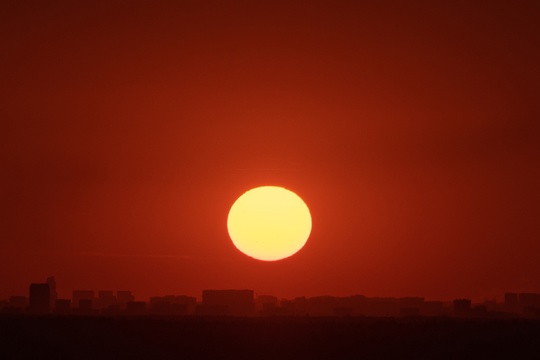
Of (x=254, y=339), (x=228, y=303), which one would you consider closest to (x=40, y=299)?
(x=228, y=303)

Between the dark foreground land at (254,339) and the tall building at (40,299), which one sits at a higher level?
the tall building at (40,299)

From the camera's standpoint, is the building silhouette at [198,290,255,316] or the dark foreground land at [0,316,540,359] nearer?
the dark foreground land at [0,316,540,359]

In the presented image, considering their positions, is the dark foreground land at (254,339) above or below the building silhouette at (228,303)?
below

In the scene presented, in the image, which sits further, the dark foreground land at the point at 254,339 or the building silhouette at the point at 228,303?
the building silhouette at the point at 228,303

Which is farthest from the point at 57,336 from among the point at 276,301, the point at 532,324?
the point at 276,301
